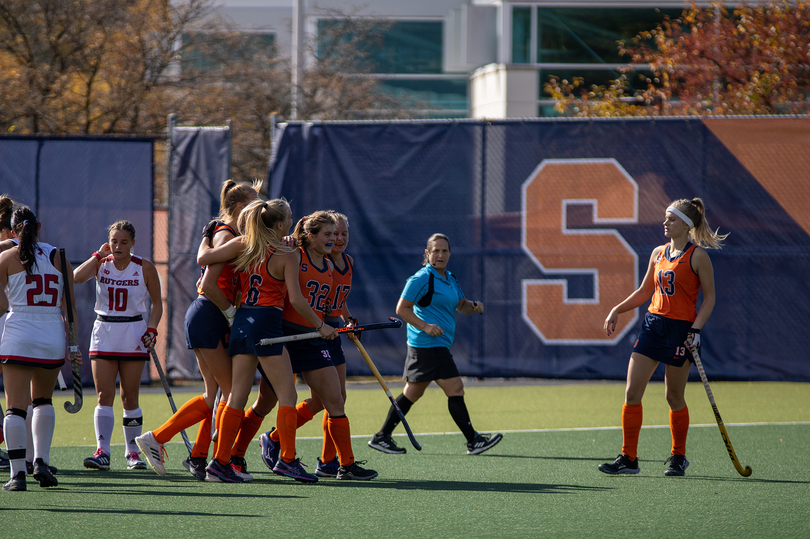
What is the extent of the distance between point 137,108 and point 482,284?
22.7 ft

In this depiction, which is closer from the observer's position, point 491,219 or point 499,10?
point 491,219

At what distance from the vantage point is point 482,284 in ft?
34.0

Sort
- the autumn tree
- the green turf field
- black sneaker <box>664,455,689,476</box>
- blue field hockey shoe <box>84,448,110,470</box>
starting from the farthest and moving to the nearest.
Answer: the autumn tree → blue field hockey shoe <box>84,448,110,470</box> → black sneaker <box>664,455,689,476</box> → the green turf field

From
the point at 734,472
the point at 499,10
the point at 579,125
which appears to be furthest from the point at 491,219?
the point at 499,10

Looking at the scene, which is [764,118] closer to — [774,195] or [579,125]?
[774,195]

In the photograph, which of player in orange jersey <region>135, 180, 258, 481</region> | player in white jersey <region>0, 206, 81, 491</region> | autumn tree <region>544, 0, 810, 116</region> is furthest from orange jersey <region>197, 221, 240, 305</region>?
autumn tree <region>544, 0, 810, 116</region>

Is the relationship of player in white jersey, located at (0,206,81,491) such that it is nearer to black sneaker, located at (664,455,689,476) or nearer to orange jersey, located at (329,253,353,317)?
orange jersey, located at (329,253,353,317)

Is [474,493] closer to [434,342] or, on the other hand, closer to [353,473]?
[353,473]

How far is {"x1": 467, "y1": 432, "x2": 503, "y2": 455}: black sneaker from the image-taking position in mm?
6660

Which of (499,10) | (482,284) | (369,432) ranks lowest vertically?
(369,432)

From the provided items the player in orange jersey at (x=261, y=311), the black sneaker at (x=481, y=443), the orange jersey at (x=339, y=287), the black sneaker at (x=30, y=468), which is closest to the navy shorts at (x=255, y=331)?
the player in orange jersey at (x=261, y=311)

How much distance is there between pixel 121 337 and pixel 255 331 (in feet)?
→ 4.46

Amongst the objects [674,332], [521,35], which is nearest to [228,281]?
[674,332]

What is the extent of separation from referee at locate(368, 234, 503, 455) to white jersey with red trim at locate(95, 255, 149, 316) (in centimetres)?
191
